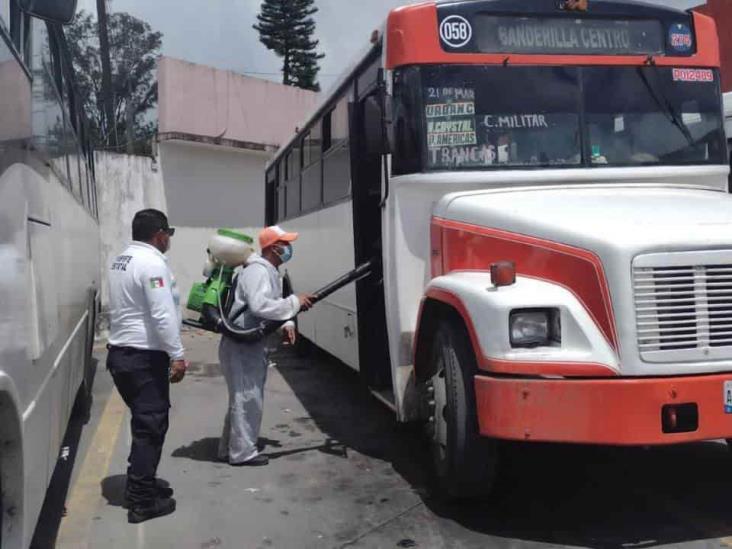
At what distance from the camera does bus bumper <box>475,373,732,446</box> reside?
13.1 ft

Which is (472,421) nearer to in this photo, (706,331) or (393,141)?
(706,331)

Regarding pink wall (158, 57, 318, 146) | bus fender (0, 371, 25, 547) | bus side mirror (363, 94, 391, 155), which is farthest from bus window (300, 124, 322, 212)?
pink wall (158, 57, 318, 146)

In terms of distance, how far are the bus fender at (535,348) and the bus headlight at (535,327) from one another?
3 cm

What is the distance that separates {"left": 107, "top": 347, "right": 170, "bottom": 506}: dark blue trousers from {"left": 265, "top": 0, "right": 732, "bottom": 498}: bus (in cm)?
154

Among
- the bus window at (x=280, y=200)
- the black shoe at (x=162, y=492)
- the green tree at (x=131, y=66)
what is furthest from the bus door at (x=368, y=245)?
the green tree at (x=131, y=66)

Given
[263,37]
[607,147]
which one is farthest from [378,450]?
[263,37]

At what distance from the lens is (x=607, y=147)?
5438mm

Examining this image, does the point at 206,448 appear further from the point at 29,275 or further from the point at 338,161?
the point at 29,275

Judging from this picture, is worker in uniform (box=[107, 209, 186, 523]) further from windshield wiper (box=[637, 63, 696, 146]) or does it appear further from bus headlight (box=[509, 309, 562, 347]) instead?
windshield wiper (box=[637, 63, 696, 146])

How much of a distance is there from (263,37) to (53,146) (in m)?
43.3

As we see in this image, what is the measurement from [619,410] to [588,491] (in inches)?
54.1

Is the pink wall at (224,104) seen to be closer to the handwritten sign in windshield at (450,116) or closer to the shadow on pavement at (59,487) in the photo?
the shadow on pavement at (59,487)

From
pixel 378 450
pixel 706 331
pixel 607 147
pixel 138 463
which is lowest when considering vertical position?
pixel 378 450

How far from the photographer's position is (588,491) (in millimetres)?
5152
